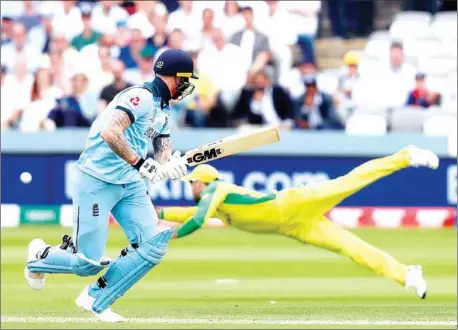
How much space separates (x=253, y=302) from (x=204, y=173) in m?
1.09

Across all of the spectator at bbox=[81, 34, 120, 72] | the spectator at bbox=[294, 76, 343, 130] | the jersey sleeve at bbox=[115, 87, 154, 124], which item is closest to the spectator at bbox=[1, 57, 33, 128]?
the spectator at bbox=[81, 34, 120, 72]

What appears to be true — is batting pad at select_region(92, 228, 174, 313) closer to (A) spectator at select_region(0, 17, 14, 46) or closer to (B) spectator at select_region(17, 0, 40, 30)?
(A) spectator at select_region(0, 17, 14, 46)

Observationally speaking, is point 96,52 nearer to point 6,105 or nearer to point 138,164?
point 6,105

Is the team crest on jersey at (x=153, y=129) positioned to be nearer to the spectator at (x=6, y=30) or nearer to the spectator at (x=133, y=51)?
the spectator at (x=133, y=51)

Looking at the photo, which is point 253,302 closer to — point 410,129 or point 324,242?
point 324,242

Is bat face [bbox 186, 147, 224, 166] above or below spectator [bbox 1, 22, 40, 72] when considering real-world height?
above

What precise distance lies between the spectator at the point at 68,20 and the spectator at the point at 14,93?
2.67 feet

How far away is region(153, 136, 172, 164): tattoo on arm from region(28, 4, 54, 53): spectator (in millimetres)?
7770

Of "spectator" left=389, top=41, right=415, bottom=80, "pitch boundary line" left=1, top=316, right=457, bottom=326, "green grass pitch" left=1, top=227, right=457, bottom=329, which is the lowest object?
"green grass pitch" left=1, top=227, right=457, bottom=329

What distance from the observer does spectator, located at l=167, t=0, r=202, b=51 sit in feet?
50.2

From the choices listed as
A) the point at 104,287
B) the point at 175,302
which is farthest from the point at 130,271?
the point at 175,302

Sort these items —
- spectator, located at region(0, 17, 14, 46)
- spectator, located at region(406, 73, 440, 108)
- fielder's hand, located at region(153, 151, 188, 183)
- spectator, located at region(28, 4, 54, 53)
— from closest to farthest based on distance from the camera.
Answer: fielder's hand, located at region(153, 151, 188, 183) < spectator, located at region(406, 73, 440, 108) < spectator, located at region(28, 4, 54, 53) < spectator, located at region(0, 17, 14, 46)

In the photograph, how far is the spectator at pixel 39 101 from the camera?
14195 millimetres

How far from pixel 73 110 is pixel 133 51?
1.31m
